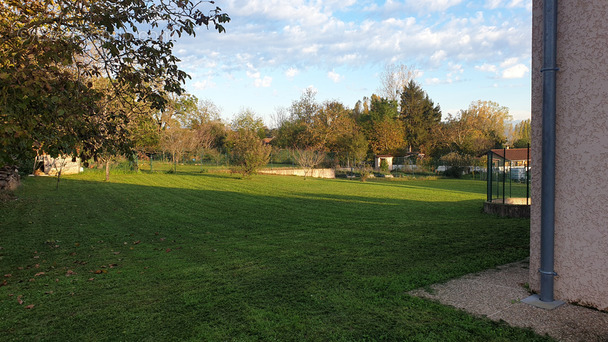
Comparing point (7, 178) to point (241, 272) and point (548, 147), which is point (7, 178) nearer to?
point (241, 272)

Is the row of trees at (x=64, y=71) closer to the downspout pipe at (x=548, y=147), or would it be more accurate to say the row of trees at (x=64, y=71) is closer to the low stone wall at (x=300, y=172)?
the downspout pipe at (x=548, y=147)

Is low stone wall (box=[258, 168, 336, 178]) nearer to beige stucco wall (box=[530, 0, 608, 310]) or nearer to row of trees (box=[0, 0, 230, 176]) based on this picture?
row of trees (box=[0, 0, 230, 176])

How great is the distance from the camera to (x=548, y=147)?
3.85 metres

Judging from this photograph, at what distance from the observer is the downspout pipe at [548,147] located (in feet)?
12.6

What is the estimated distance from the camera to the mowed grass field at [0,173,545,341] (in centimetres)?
350

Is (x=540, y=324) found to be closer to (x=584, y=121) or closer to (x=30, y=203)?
(x=584, y=121)

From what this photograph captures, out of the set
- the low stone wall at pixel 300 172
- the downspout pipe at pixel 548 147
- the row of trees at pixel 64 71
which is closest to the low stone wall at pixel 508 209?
the downspout pipe at pixel 548 147

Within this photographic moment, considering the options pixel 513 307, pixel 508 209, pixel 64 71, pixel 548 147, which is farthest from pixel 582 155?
pixel 508 209

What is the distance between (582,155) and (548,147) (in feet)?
0.92

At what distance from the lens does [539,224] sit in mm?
4020

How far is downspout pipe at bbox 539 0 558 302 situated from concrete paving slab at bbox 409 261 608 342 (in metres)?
0.30

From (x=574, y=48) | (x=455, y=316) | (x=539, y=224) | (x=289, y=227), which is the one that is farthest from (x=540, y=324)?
(x=289, y=227)

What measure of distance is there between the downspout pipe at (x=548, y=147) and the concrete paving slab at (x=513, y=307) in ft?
0.99

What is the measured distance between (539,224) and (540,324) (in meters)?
1.03
